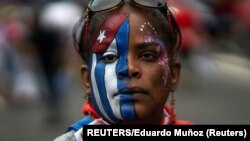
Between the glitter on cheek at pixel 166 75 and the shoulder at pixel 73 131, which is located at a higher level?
the glitter on cheek at pixel 166 75

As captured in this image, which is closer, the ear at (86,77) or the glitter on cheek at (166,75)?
the glitter on cheek at (166,75)

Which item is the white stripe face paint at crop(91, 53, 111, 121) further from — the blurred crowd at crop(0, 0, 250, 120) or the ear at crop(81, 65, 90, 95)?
the blurred crowd at crop(0, 0, 250, 120)

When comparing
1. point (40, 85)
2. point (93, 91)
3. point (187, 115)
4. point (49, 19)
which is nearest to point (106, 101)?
point (93, 91)

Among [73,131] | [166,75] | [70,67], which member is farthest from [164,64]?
[70,67]

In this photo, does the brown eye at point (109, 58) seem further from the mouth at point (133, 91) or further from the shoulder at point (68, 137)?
the shoulder at point (68, 137)

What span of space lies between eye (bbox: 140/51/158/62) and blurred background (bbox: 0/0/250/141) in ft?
24.9

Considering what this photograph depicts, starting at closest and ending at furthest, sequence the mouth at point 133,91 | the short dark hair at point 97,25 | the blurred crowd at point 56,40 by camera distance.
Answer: the mouth at point 133,91, the short dark hair at point 97,25, the blurred crowd at point 56,40

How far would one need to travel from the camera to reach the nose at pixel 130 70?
2.84 m

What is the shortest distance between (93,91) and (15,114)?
10.5 metres

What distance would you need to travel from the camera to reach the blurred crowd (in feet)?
38.2

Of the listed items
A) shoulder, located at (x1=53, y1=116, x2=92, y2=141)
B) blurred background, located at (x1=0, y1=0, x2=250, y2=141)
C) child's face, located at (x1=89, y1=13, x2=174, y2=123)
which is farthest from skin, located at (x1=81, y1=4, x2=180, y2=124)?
blurred background, located at (x1=0, y1=0, x2=250, y2=141)

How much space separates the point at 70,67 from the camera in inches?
573

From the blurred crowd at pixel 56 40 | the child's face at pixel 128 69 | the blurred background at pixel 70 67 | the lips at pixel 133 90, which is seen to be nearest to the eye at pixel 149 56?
the child's face at pixel 128 69

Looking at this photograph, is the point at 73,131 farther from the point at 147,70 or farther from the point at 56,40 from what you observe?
the point at 56,40
